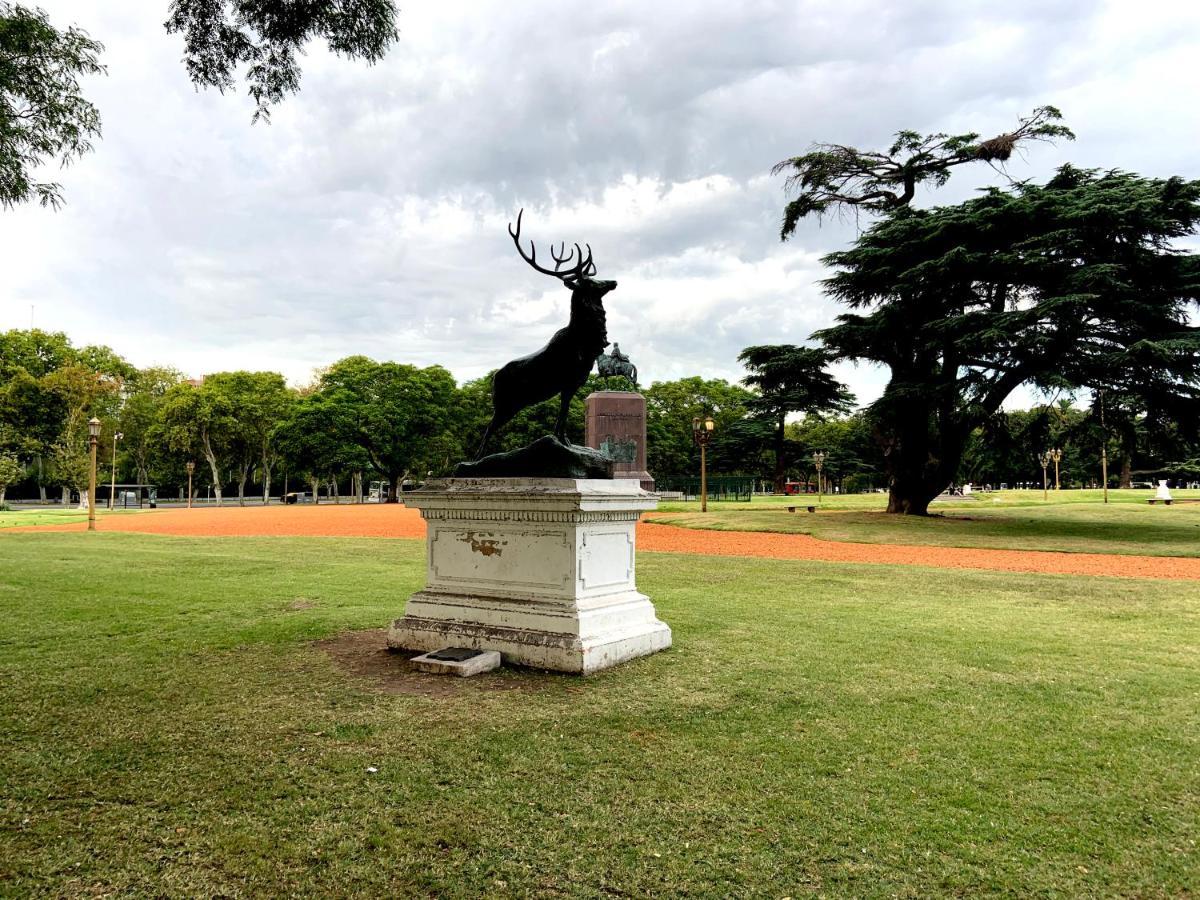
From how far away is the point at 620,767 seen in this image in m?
3.35

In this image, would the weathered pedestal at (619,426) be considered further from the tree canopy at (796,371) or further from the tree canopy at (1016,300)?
the tree canopy at (1016,300)

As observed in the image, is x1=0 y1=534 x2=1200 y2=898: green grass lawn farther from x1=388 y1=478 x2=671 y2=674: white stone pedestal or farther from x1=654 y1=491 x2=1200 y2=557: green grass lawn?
x1=654 y1=491 x2=1200 y2=557: green grass lawn

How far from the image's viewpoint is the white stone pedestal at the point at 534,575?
16.8ft

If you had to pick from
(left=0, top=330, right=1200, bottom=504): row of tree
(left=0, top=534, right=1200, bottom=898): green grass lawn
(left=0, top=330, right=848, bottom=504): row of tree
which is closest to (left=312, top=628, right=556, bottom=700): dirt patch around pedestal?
(left=0, top=534, right=1200, bottom=898): green grass lawn

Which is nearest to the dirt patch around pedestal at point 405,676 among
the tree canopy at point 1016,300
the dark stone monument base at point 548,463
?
the dark stone monument base at point 548,463

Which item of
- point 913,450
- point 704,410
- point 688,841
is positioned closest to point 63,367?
point 704,410

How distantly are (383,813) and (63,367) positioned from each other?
1922 inches

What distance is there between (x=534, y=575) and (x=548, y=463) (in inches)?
32.6

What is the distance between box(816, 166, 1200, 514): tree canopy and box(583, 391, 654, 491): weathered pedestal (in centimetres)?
694

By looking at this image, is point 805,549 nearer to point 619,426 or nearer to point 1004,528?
point 1004,528

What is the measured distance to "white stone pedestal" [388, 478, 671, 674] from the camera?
5105 millimetres

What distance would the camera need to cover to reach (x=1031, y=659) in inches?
217

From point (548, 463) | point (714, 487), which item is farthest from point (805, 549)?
point (714, 487)

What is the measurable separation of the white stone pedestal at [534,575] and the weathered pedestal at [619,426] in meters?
19.6
